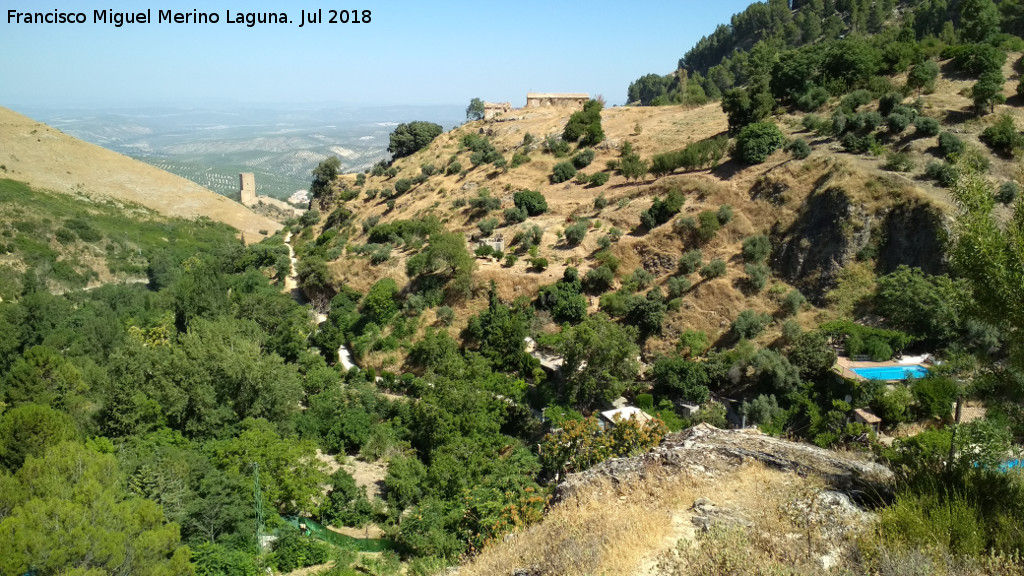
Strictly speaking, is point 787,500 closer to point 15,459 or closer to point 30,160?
point 15,459

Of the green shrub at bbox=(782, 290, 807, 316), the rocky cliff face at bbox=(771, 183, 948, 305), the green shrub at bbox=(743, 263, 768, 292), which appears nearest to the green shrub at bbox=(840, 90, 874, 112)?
the rocky cliff face at bbox=(771, 183, 948, 305)

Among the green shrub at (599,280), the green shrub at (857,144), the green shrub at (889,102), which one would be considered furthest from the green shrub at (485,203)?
the green shrub at (889,102)

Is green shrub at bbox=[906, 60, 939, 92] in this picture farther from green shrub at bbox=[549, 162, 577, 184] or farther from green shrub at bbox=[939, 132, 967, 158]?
green shrub at bbox=[549, 162, 577, 184]

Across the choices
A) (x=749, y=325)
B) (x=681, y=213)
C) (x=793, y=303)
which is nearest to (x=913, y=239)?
(x=793, y=303)

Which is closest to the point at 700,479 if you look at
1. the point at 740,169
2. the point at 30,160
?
the point at 740,169

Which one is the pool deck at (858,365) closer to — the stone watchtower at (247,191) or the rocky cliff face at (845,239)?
the rocky cliff face at (845,239)
